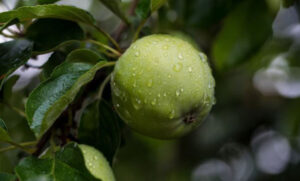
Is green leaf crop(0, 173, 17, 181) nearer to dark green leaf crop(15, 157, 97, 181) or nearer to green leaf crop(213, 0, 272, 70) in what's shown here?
dark green leaf crop(15, 157, 97, 181)

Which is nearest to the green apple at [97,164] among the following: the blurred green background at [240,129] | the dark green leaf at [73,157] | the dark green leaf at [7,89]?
the dark green leaf at [73,157]

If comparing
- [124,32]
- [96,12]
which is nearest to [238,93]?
[96,12]

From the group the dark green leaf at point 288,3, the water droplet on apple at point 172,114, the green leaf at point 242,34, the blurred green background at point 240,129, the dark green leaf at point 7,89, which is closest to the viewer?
the water droplet on apple at point 172,114

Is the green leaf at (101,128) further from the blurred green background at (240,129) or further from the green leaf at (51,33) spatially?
the blurred green background at (240,129)

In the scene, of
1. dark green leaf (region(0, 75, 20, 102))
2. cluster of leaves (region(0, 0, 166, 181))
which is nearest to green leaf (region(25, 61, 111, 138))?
cluster of leaves (region(0, 0, 166, 181))

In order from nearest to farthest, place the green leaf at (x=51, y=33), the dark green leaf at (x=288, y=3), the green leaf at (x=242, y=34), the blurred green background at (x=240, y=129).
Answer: the green leaf at (x=51, y=33) → the dark green leaf at (x=288, y=3) → the green leaf at (x=242, y=34) → the blurred green background at (x=240, y=129)

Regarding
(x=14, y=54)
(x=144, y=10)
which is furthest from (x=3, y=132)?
(x=144, y=10)

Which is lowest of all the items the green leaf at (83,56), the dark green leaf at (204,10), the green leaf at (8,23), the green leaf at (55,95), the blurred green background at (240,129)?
the blurred green background at (240,129)

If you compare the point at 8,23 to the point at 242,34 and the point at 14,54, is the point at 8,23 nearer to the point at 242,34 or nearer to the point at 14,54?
the point at 14,54
